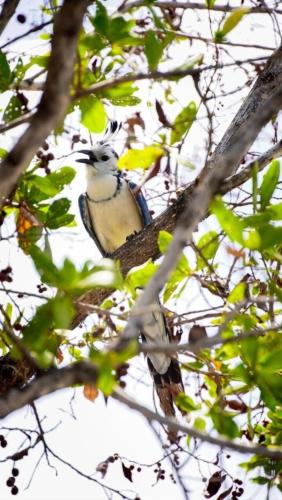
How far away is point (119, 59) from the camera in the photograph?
2629mm

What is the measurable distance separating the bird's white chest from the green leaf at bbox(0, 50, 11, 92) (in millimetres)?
2805

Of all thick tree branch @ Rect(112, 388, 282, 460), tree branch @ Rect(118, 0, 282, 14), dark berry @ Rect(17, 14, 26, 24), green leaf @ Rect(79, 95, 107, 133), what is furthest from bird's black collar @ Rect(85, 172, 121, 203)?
thick tree branch @ Rect(112, 388, 282, 460)

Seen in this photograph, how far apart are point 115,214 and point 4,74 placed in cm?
287

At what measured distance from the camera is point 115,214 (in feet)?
16.8

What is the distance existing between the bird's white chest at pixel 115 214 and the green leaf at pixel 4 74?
9.20 feet

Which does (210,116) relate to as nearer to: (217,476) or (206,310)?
(206,310)

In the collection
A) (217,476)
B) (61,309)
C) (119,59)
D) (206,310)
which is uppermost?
(119,59)

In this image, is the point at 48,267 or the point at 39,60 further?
the point at 39,60

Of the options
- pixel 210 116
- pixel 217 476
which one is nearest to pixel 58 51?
pixel 210 116

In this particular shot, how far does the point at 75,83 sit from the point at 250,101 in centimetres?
171

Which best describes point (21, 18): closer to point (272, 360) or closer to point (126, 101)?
point (126, 101)

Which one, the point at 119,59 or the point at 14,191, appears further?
the point at 119,59

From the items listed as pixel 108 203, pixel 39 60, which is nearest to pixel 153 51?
pixel 39 60

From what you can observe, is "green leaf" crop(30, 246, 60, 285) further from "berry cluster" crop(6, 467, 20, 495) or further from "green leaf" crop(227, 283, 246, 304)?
"berry cluster" crop(6, 467, 20, 495)
